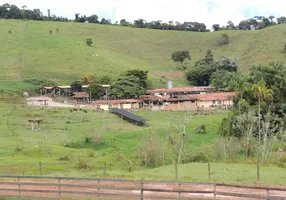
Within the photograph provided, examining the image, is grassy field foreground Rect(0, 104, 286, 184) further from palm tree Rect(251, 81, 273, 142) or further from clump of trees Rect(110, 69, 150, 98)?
clump of trees Rect(110, 69, 150, 98)

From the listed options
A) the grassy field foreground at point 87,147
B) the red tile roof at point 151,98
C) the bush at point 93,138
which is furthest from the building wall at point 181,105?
the bush at point 93,138

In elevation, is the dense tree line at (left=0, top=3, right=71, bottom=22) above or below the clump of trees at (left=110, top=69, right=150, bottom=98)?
Result: above

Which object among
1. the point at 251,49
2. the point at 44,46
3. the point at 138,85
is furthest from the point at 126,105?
the point at 251,49

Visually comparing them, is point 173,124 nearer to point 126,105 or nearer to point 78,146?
point 78,146

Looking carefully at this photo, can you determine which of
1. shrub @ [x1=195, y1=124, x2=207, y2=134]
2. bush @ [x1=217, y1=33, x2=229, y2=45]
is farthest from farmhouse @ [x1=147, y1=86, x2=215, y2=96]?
bush @ [x1=217, y1=33, x2=229, y2=45]

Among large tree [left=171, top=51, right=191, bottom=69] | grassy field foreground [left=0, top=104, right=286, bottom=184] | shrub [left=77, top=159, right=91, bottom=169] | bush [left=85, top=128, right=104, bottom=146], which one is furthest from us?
large tree [left=171, top=51, right=191, bottom=69]

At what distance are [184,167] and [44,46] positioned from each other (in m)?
96.8

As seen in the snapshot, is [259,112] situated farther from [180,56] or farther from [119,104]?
[180,56]

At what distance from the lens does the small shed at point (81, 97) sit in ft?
275

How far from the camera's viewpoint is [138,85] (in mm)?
86375

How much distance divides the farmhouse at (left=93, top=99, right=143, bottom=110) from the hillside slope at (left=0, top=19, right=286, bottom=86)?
2477 cm

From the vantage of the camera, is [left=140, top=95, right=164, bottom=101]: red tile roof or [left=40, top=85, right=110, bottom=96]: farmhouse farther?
[left=40, top=85, right=110, bottom=96]: farmhouse

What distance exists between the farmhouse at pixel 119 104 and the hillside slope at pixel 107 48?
975 inches

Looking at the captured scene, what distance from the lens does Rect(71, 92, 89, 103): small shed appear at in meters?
83.8
